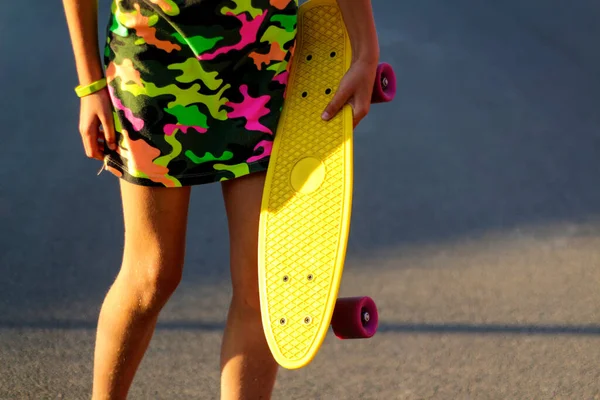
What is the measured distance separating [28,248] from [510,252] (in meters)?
1.49

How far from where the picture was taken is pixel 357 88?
67.1 inches

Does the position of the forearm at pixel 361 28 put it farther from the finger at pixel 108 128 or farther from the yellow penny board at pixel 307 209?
the finger at pixel 108 128

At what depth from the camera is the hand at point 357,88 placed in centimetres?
170

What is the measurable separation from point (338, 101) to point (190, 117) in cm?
28

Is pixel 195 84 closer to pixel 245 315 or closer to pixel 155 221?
pixel 155 221

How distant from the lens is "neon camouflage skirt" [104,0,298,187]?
1.62 meters

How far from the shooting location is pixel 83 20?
1.73 metres

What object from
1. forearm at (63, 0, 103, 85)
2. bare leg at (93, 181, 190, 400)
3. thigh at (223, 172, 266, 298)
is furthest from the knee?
forearm at (63, 0, 103, 85)

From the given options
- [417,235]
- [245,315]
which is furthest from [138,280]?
[417,235]

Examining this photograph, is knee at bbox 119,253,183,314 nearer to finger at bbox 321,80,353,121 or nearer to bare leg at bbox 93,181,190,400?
bare leg at bbox 93,181,190,400

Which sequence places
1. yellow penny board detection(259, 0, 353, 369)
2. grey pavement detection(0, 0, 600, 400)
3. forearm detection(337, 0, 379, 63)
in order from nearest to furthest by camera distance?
yellow penny board detection(259, 0, 353, 369) → forearm detection(337, 0, 379, 63) → grey pavement detection(0, 0, 600, 400)

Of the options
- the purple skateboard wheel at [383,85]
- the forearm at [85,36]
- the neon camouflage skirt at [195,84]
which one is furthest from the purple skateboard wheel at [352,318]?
the forearm at [85,36]

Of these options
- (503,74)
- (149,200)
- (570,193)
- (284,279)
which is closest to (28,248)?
(149,200)

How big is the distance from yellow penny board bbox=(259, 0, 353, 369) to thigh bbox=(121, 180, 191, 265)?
175mm
